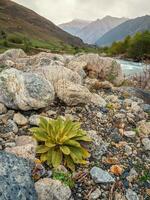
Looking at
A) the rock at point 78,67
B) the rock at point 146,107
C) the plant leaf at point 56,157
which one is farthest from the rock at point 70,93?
the rock at point 78,67

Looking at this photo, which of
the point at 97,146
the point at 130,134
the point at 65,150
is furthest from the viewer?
the point at 130,134

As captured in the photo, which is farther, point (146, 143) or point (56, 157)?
point (146, 143)

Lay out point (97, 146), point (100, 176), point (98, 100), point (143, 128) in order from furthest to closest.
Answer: point (98, 100)
point (143, 128)
point (97, 146)
point (100, 176)

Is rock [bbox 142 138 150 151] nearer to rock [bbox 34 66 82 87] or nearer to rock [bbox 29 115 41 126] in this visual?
rock [bbox 29 115 41 126]

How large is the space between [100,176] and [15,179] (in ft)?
5.52

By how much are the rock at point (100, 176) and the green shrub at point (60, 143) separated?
0.22 m

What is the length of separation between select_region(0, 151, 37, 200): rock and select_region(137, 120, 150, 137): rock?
3006 millimetres

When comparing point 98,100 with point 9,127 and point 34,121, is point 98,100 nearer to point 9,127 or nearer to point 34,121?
point 34,121

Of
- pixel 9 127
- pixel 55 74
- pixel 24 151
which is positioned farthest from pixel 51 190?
pixel 55 74

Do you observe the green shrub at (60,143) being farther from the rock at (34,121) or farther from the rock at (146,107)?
the rock at (146,107)

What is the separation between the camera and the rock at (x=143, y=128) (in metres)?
7.75

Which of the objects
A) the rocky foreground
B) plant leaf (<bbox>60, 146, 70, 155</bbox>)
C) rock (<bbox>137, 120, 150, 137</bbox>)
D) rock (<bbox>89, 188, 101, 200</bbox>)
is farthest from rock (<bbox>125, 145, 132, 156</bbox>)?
plant leaf (<bbox>60, 146, 70, 155</bbox>)

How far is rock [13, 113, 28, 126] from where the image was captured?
7207mm

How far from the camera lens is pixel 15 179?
5066 mm
